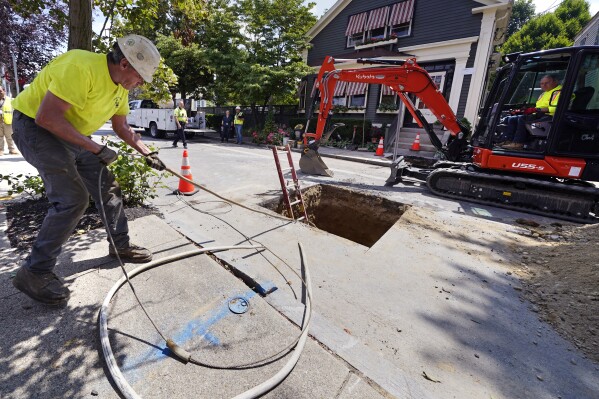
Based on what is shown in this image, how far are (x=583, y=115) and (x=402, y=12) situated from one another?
1153 centimetres

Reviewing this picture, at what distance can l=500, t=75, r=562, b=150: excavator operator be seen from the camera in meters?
5.09

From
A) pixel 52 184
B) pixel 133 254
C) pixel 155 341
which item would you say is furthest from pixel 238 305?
pixel 52 184

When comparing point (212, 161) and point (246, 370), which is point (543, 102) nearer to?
point (246, 370)

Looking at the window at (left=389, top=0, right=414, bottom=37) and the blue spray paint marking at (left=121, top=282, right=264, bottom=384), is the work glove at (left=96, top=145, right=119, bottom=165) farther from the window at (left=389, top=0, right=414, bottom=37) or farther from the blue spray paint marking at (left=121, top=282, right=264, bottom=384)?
the window at (left=389, top=0, right=414, bottom=37)

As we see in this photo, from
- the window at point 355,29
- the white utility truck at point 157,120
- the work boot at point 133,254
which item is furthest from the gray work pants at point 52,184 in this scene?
the window at point 355,29

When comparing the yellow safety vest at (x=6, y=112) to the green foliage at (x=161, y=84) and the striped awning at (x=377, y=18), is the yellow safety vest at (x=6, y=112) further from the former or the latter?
the striped awning at (x=377, y=18)

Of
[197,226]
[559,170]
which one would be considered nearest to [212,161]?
[197,226]

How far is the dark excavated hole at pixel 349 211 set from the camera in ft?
17.9

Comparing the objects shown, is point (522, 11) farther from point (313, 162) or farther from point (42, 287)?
point (42, 287)

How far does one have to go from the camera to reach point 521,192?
17.7ft

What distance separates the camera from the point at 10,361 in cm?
174

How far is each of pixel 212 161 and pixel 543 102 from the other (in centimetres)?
807

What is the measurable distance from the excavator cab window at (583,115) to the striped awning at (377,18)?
37.8ft

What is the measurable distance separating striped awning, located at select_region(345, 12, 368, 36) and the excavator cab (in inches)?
453
